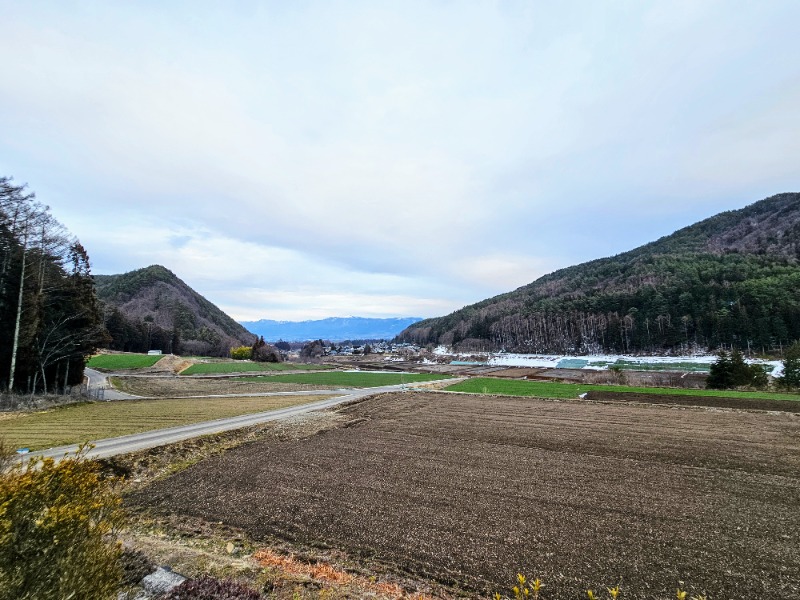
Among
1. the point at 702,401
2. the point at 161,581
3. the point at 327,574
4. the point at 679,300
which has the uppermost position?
the point at 679,300

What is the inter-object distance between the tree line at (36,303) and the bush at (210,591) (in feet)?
78.2

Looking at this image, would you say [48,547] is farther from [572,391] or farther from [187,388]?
[187,388]

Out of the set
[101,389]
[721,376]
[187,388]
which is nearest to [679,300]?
[721,376]

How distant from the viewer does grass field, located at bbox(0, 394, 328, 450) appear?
1414 cm

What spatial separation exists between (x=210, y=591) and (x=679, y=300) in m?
108

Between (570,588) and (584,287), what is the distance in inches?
5825

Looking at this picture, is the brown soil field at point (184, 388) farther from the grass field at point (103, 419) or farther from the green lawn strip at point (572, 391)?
the green lawn strip at point (572, 391)

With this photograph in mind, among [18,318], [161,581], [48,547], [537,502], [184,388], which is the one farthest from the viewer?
[184,388]

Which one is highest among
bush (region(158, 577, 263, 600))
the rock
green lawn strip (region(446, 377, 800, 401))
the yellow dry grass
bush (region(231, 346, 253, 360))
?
bush (region(231, 346, 253, 360))

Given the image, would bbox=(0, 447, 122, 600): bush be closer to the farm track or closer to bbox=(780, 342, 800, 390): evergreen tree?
the farm track

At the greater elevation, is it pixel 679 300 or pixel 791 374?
pixel 679 300

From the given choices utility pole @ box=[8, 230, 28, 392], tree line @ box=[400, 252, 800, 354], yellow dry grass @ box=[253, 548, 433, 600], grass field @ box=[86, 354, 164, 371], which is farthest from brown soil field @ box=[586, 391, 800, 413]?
grass field @ box=[86, 354, 164, 371]

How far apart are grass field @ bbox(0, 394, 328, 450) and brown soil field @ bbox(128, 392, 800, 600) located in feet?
21.0

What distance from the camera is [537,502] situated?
898cm
